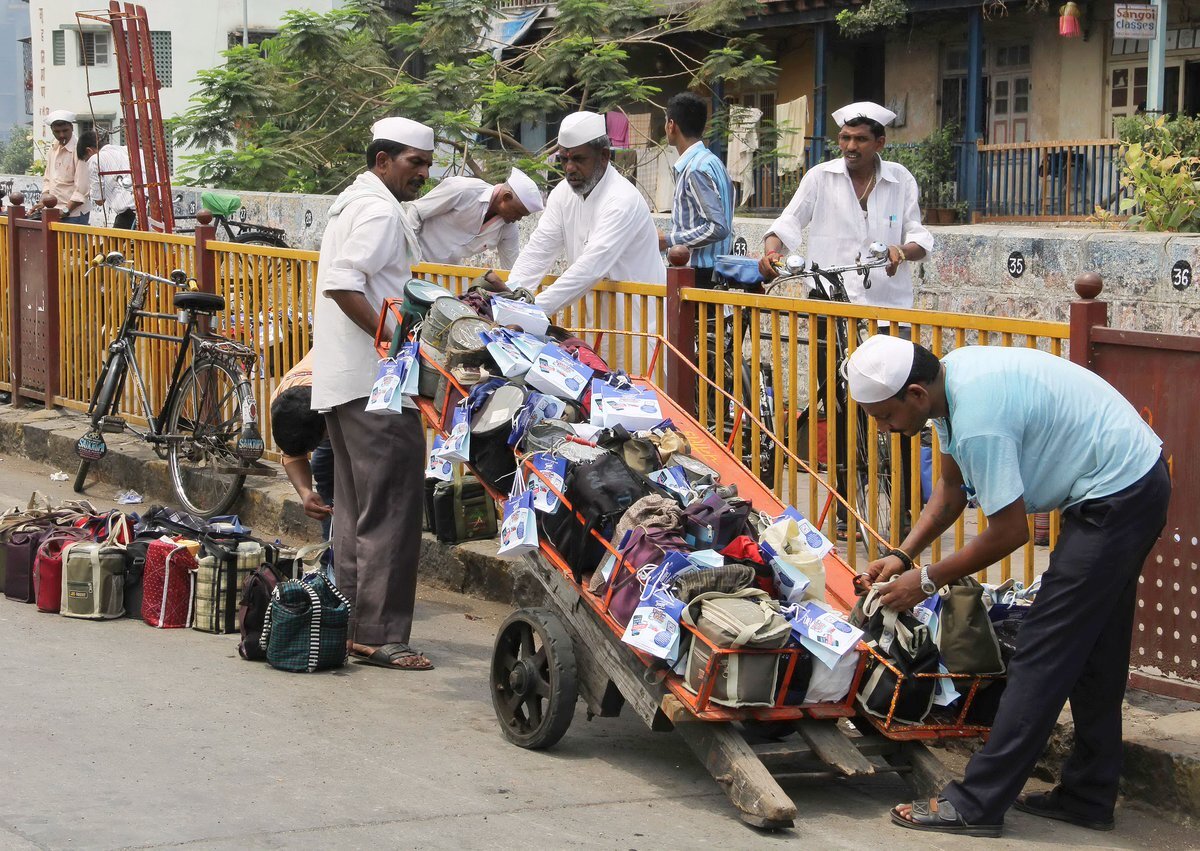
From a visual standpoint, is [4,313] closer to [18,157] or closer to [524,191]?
[524,191]

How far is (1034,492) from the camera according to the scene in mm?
4578

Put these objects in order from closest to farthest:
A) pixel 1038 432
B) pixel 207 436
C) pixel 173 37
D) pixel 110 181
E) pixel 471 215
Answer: pixel 1038 432
pixel 471 215
pixel 207 436
pixel 110 181
pixel 173 37

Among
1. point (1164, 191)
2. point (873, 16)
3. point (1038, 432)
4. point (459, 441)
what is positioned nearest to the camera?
point (1038, 432)

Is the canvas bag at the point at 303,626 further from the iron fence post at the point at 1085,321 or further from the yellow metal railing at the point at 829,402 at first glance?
the iron fence post at the point at 1085,321

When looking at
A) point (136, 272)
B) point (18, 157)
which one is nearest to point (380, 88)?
point (136, 272)

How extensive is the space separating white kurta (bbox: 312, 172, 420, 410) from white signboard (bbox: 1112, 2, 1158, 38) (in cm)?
1224

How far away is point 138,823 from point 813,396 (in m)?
3.24

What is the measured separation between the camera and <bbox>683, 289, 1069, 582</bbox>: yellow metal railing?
225 inches

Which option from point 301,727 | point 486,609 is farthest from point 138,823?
point 486,609

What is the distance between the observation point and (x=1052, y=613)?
452cm

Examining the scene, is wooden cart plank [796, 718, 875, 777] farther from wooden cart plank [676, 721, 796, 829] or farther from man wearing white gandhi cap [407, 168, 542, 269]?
man wearing white gandhi cap [407, 168, 542, 269]

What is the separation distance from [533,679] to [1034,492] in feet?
5.85

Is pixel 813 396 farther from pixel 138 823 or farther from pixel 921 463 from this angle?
pixel 138 823

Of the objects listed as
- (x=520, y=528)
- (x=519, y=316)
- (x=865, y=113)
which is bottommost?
(x=520, y=528)
